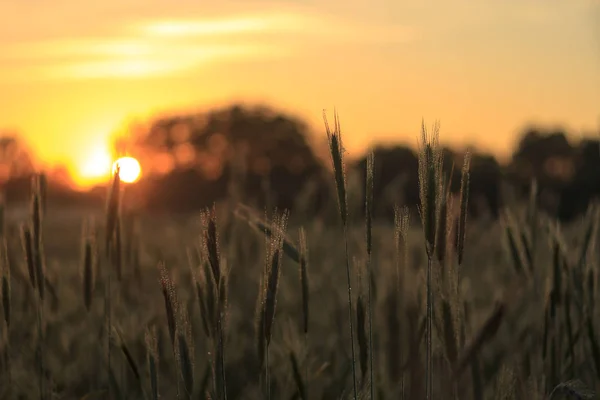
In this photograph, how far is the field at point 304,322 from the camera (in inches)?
57.6

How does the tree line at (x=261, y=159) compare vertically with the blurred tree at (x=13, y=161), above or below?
below

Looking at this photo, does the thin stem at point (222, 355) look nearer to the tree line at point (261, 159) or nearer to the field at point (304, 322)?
the field at point (304, 322)

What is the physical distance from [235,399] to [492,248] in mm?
4897

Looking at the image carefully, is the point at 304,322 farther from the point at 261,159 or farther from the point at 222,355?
the point at 261,159

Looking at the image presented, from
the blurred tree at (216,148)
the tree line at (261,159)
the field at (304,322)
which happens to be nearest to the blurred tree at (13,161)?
the field at (304,322)

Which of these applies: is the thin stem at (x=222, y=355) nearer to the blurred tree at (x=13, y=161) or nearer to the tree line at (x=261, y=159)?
the blurred tree at (x=13, y=161)

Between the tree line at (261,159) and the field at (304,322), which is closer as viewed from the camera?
the field at (304,322)

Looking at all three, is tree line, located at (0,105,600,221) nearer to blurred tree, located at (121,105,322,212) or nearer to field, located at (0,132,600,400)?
blurred tree, located at (121,105,322,212)

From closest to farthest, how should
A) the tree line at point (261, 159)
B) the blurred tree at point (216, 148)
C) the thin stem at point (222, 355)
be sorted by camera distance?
the thin stem at point (222, 355)
the tree line at point (261, 159)
the blurred tree at point (216, 148)

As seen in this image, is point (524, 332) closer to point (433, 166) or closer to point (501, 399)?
point (501, 399)

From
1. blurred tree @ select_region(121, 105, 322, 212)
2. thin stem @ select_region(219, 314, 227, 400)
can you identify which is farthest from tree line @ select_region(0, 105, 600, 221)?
thin stem @ select_region(219, 314, 227, 400)

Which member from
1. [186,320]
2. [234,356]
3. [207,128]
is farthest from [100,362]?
[207,128]

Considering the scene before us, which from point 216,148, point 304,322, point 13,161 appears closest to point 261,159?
point 216,148

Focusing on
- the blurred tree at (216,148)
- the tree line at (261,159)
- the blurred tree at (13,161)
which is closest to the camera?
the blurred tree at (13,161)
